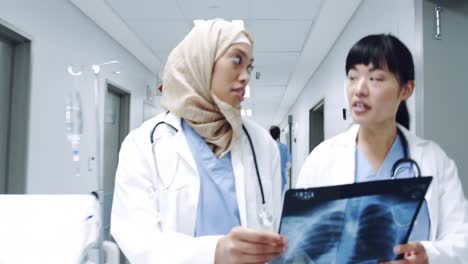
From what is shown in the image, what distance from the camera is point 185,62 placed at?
103 cm

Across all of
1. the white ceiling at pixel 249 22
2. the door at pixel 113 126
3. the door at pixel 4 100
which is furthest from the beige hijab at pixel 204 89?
the door at pixel 113 126

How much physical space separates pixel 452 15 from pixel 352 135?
1225 mm

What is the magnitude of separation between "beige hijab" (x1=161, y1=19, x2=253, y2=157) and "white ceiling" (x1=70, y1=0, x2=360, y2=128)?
2306 mm

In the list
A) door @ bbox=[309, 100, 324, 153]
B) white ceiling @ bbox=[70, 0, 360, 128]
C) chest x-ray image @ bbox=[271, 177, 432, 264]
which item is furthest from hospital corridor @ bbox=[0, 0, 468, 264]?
door @ bbox=[309, 100, 324, 153]

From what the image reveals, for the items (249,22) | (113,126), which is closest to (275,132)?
(249,22)

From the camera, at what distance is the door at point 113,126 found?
14.3 feet

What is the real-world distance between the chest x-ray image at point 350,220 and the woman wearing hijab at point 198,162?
24 cm

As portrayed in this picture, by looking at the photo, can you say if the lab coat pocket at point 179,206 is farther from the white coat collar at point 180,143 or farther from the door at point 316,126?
the door at point 316,126

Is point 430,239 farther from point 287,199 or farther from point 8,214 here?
point 8,214

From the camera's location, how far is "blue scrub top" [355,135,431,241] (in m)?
0.95

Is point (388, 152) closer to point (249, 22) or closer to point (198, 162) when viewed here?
point (198, 162)

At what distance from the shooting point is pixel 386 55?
97 cm

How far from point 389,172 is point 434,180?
0.36ft

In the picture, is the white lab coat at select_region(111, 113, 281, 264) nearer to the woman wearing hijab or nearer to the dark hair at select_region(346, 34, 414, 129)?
the woman wearing hijab
